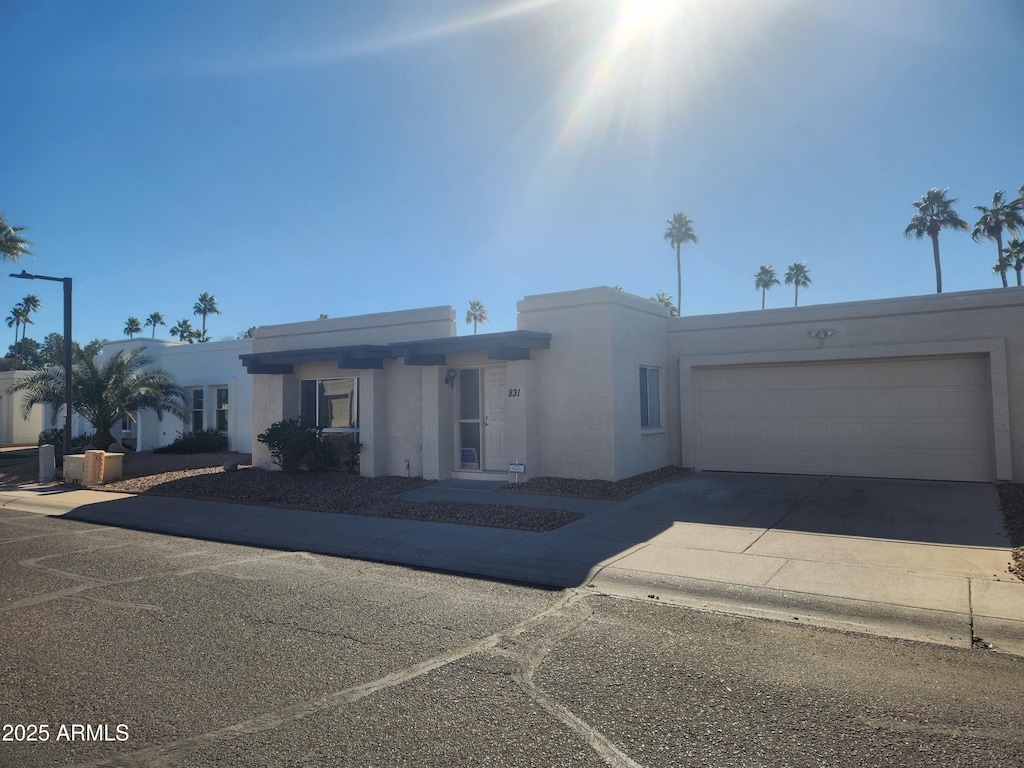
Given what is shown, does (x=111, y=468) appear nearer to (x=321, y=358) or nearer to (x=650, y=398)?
(x=321, y=358)

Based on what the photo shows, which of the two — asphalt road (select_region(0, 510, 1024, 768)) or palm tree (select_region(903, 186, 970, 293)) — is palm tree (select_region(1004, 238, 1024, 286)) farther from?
asphalt road (select_region(0, 510, 1024, 768))

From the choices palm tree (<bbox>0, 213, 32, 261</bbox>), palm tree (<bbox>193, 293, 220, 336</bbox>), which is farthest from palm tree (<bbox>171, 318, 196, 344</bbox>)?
palm tree (<bbox>0, 213, 32, 261</bbox>)

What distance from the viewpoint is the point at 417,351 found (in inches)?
552

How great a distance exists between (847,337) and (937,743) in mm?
11013

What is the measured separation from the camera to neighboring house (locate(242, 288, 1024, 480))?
12.4 metres

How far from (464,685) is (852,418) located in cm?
1137

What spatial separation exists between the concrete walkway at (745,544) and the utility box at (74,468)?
3.04 m

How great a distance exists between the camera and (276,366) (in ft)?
53.7

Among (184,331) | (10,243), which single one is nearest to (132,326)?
(184,331)

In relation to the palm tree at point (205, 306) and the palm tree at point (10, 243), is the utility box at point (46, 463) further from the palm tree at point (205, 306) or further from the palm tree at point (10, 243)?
the palm tree at point (205, 306)

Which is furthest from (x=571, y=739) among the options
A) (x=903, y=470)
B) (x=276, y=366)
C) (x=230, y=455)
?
(x=230, y=455)

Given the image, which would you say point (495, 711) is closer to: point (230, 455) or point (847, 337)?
point (847, 337)

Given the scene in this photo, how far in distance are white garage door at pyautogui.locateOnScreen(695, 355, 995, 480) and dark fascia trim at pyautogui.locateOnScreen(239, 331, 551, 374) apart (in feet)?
14.2

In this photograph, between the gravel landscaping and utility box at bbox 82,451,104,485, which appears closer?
the gravel landscaping
